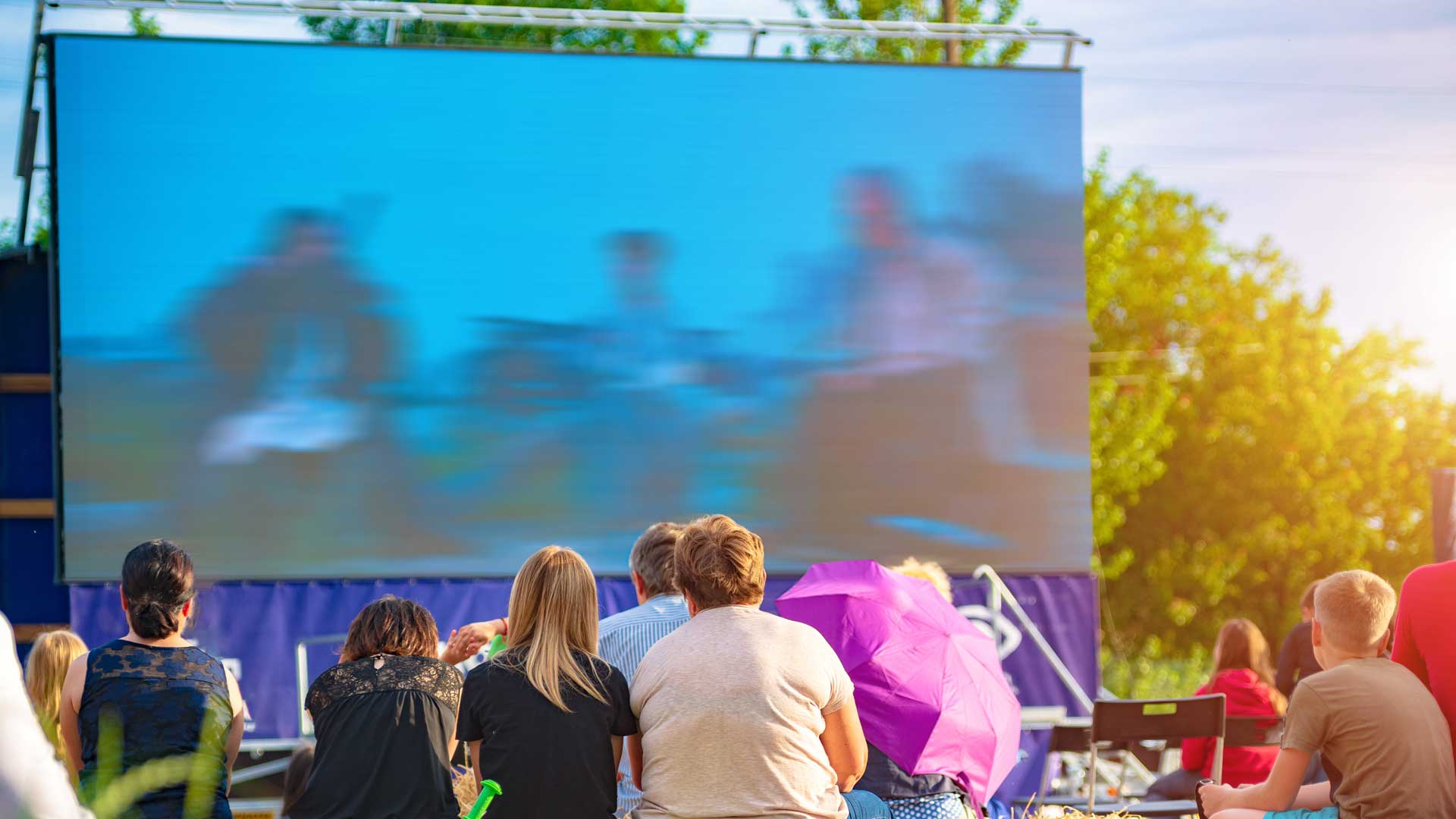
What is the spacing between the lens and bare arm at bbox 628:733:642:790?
289 cm

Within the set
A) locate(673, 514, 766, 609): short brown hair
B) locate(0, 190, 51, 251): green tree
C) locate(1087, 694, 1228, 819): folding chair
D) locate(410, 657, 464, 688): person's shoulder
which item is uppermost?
locate(0, 190, 51, 251): green tree

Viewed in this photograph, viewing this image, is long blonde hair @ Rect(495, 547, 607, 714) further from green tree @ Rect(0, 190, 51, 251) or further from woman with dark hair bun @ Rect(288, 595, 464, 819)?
green tree @ Rect(0, 190, 51, 251)

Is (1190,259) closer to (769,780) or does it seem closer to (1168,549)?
(1168,549)

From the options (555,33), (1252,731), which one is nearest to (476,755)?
(1252,731)

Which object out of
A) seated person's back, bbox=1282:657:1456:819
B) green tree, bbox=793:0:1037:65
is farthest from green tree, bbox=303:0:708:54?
seated person's back, bbox=1282:657:1456:819

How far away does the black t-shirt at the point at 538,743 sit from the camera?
9.09ft

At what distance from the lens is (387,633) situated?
3.08m

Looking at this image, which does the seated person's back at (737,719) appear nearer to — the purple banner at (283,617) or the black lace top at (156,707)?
the black lace top at (156,707)

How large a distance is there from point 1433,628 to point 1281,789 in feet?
1.85

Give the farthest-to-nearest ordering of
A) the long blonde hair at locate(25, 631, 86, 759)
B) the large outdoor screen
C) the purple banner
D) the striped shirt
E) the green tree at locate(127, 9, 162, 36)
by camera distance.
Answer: the green tree at locate(127, 9, 162, 36) < the large outdoor screen < the purple banner < the long blonde hair at locate(25, 631, 86, 759) < the striped shirt

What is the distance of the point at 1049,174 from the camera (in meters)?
8.16

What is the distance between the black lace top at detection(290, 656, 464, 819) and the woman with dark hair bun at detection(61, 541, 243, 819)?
24cm

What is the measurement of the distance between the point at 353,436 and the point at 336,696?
4569 mm

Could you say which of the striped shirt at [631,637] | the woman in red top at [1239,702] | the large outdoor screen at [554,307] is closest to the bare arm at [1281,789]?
the striped shirt at [631,637]
